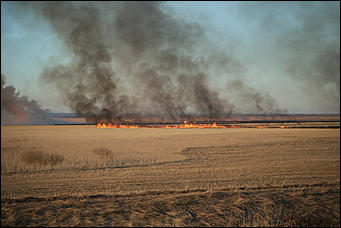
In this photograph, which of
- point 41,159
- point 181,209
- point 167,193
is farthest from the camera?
point 41,159

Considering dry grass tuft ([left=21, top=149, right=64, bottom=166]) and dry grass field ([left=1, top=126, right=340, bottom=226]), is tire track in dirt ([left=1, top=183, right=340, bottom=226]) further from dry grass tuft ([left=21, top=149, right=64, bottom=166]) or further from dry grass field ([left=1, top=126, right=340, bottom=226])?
dry grass tuft ([left=21, top=149, right=64, bottom=166])

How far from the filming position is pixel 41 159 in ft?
54.6

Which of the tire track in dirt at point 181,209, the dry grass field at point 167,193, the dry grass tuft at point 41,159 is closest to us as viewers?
the tire track in dirt at point 181,209

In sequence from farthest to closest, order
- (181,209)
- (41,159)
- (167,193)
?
(41,159) < (167,193) < (181,209)

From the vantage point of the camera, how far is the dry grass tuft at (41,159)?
1614 centimetres

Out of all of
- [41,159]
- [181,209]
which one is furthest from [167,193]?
[41,159]

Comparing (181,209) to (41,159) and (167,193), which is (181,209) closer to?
(167,193)

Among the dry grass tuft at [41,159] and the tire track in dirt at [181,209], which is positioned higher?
the dry grass tuft at [41,159]

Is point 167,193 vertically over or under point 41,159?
under

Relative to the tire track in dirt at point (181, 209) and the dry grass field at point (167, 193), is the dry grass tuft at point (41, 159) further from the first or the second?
the tire track in dirt at point (181, 209)

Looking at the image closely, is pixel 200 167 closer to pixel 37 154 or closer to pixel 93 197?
pixel 93 197


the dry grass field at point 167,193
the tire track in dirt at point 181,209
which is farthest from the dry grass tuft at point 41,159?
the tire track in dirt at point 181,209

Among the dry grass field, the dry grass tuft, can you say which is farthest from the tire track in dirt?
the dry grass tuft

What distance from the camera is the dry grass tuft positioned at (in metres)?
16.1
